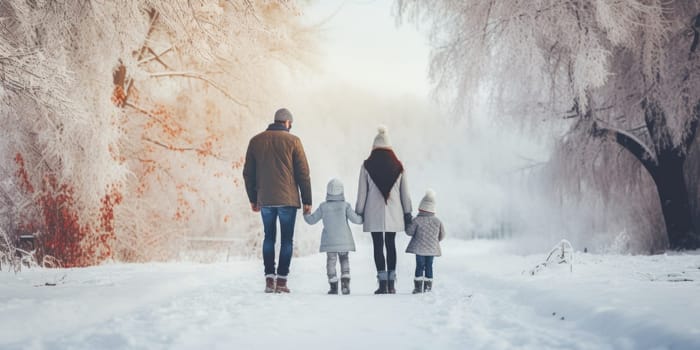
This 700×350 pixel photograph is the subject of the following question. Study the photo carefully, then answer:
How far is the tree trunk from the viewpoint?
1123cm

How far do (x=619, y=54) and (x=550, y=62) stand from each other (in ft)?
6.52

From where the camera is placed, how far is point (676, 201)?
11.4 m

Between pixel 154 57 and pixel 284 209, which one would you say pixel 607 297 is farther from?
pixel 154 57

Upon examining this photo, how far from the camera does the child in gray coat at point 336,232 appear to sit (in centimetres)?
596

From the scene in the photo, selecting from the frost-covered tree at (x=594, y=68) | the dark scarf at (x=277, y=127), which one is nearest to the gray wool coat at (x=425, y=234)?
the dark scarf at (x=277, y=127)

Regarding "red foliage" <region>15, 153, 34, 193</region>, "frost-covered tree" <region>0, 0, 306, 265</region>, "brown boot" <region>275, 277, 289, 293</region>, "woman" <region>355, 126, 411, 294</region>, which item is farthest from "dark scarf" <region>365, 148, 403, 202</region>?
"red foliage" <region>15, 153, 34, 193</region>

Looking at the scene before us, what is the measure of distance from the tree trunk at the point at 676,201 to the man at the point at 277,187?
8.71 metres

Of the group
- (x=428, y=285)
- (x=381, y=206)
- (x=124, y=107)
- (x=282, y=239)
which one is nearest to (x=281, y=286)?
(x=282, y=239)

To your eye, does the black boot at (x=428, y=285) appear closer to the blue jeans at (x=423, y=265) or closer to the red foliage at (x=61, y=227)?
the blue jeans at (x=423, y=265)

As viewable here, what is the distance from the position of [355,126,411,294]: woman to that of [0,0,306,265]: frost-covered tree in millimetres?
1873

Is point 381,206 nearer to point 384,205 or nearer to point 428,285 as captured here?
point 384,205

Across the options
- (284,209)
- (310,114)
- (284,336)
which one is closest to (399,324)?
(284,336)

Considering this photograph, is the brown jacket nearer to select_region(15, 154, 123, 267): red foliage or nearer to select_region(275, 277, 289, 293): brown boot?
select_region(275, 277, 289, 293): brown boot

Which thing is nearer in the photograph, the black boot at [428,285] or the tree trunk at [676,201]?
the black boot at [428,285]
